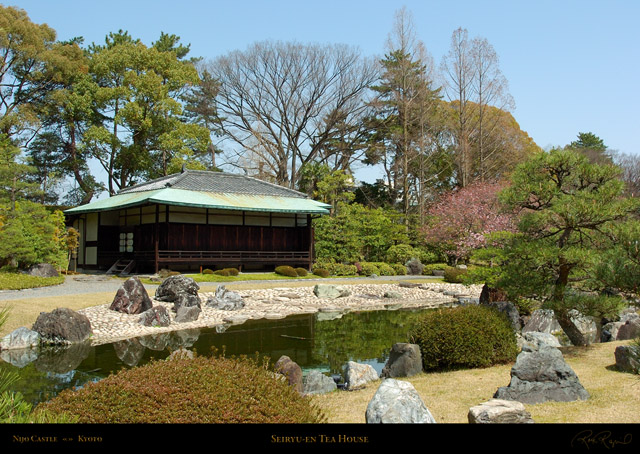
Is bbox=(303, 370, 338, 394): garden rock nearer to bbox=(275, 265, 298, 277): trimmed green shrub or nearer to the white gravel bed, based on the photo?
the white gravel bed

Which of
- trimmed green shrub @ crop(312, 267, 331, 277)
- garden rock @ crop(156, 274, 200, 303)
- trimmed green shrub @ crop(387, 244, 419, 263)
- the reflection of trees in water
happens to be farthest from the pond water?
trimmed green shrub @ crop(387, 244, 419, 263)

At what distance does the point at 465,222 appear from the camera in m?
25.3

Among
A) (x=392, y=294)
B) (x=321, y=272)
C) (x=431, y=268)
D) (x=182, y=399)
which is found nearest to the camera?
(x=182, y=399)

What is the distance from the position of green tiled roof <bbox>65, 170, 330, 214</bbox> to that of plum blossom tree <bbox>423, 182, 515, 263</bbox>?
653 centimetres

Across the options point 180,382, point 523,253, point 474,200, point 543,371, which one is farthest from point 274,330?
point 474,200

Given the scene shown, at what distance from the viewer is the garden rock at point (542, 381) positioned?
489 centimetres

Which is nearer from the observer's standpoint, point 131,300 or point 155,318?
point 155,318

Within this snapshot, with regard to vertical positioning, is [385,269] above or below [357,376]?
above

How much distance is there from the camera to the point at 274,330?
11484 mm

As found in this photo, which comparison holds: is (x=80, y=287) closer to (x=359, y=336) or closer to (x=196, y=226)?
(x=196, y=226)

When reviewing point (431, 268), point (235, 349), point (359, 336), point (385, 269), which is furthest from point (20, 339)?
point (431, 268)

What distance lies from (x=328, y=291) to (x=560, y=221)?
35.1 feet

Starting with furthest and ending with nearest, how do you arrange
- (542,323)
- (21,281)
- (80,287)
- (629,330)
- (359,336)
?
(80,287) → (21,281) → (359,336) → (542,323) → (629,330)

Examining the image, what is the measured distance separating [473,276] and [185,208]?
15.4 metres
